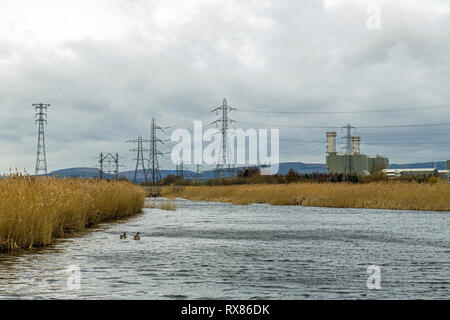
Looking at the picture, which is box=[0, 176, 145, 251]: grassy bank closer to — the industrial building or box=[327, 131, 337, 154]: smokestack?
the industrial building

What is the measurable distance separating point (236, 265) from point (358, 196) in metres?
31.5

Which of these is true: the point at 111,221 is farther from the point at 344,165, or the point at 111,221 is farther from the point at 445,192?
the point at 344,165

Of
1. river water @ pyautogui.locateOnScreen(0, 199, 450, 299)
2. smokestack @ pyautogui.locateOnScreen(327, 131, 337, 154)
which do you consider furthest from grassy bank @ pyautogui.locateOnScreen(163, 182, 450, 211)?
smokestack @ pyautogui.locateOnScreen(327, 131, 337, 154)

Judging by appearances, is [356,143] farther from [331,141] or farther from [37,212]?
[37,212]

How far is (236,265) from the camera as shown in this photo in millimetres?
14602

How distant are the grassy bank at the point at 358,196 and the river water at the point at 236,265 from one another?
15.5m

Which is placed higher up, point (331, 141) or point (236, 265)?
point (331, 141)

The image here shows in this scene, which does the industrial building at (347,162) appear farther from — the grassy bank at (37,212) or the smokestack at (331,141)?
the grassy bank at (37,212)

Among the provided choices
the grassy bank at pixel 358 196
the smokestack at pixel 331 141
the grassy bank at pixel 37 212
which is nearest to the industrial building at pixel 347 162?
the smokestack at pixel 331 141

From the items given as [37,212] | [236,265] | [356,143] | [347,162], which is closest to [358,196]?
[236,265]

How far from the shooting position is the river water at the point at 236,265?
36.4ft
